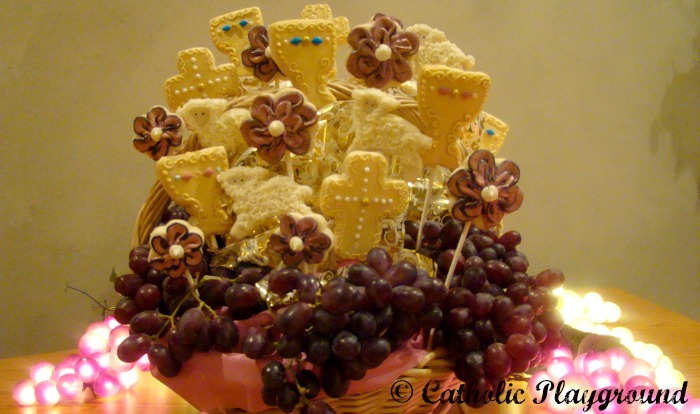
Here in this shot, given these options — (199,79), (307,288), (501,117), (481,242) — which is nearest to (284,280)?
(307,288)

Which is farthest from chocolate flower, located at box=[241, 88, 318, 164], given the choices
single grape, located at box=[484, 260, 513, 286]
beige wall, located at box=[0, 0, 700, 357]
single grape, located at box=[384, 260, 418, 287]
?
beige wall, located at box=[0, 0, 700, 357]

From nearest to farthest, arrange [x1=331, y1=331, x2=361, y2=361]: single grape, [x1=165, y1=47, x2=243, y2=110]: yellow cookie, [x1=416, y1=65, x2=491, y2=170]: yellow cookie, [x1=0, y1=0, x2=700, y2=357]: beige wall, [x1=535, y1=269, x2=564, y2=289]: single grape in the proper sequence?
[x1=331, y1=331, x2=361, y2=361]: single grape, [x1=416, y1=65, x2=491, y2=170]: yellow cookie, [x1=535, y1=269, x2=564, y2=289]: single grape, [x1=165, y1=47, x2=243, y2=110]: yellow cookie, [x1=0, y1=0, x2=700, y2=357]: beige wall

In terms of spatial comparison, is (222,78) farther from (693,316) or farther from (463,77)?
(693,316)

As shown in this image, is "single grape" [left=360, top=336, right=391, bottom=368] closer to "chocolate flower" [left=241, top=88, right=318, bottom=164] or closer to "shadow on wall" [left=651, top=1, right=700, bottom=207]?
"chocolate flower" [left=241, top=88, right=318, bottom=164]

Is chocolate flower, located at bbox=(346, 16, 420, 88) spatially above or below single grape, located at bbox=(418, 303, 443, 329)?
above

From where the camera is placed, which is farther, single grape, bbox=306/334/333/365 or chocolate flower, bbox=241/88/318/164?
chocolate flower, bbox=241/88/318/164

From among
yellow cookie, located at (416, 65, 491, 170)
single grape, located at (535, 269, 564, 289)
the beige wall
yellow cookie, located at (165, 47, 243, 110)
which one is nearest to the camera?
yellow cookie, located at (416, 65, 491, 170)

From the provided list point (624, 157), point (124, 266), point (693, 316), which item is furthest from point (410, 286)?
point (693, 316)
